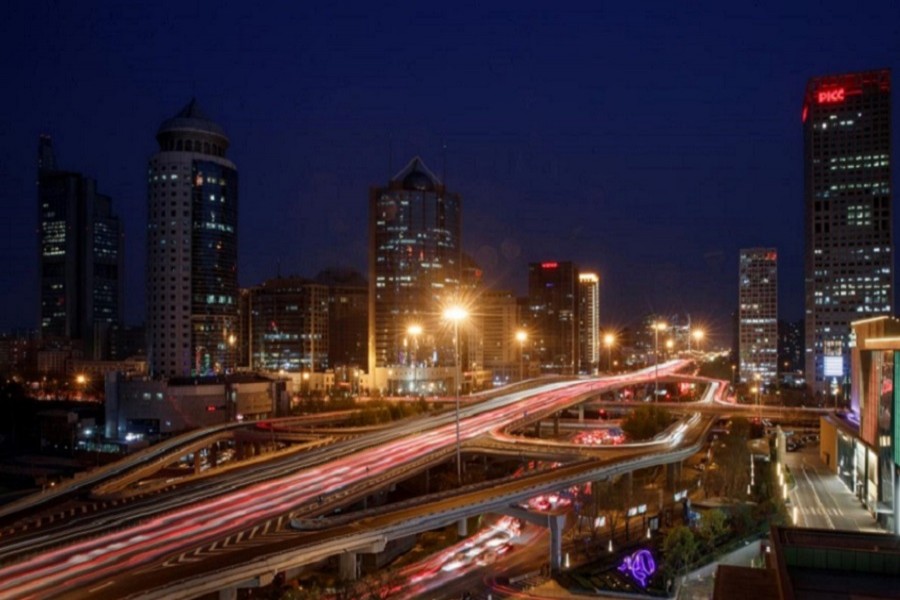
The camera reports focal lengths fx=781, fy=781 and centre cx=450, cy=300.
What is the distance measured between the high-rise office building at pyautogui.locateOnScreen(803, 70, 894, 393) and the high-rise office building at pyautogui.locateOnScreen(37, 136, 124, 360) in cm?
12759

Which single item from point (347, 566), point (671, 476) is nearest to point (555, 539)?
point (347, 566)

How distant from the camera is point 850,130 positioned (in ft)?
341

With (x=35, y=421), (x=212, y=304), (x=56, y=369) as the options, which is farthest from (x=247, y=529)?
(x=56, y=369)

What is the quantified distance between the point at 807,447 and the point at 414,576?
47.4 meters

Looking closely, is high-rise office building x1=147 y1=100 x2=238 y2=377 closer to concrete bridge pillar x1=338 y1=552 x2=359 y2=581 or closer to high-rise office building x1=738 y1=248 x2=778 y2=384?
concrete bridge pillar x1=338 y1=552 x2=359 y2=581

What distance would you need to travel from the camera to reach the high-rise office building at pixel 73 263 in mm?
148875

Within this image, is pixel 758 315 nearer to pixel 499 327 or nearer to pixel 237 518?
pixel 499 327

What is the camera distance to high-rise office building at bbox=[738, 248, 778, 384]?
5344 inches

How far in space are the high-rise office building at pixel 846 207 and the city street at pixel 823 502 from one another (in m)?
54.7

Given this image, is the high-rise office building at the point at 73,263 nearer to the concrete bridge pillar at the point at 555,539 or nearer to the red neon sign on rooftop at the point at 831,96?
the red neon sign on rooftop at the point at 831,96

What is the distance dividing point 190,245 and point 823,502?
76.6 metres

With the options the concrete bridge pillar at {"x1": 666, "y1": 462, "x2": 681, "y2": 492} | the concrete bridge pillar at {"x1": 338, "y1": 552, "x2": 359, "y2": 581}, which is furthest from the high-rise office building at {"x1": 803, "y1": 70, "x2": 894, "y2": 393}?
the concrete bridge pillar at {"x1": 338, "y1": 552, "x2": 359, "y2": 581}

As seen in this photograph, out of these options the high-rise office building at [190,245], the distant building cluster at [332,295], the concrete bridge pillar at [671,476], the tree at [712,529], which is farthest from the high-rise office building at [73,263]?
the tree at [712,529]

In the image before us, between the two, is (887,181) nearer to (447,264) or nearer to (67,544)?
(447,264)
